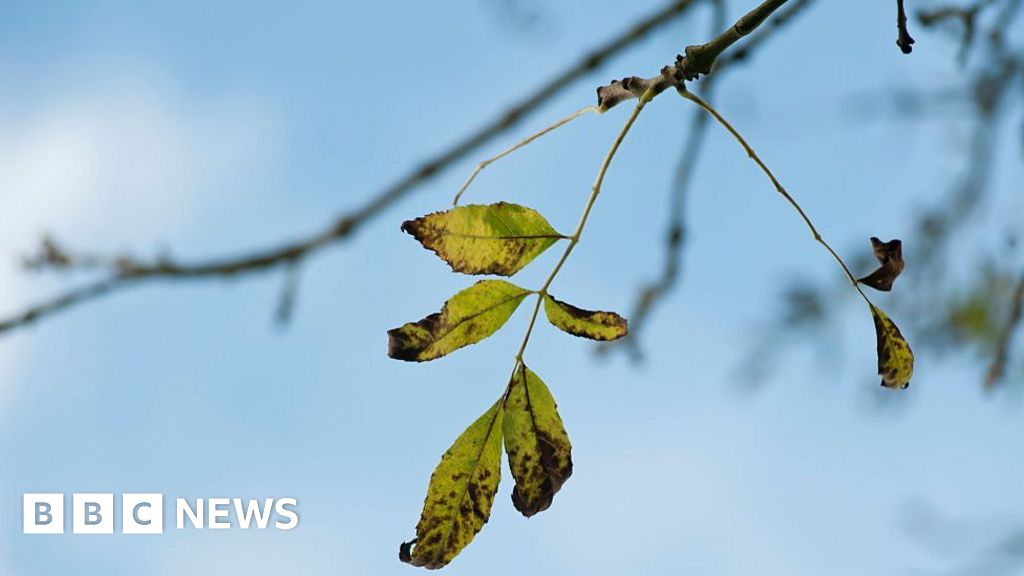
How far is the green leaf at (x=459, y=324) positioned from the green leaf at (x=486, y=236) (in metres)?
0.02

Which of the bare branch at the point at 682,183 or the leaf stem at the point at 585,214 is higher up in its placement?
the bare branch at the point at 682,183

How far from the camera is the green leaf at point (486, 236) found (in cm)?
94

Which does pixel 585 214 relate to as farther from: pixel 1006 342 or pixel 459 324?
pixel 1006 342

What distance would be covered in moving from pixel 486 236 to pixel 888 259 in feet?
1.17

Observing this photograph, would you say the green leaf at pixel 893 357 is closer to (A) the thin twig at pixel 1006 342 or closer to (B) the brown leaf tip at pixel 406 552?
(B) the brown leaf tip at pixel 406 552

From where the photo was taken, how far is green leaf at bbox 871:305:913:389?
37.8 inches

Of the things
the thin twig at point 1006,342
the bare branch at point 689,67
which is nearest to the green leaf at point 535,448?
the bare branch at point 689,67

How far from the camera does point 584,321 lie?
0.99 metres

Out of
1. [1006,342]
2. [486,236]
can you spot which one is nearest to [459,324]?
[486,236]

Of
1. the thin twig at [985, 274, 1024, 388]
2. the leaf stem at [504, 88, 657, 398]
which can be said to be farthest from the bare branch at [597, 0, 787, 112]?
the thin twig at [985, 274, 1024, 388]

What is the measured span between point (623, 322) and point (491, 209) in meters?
0.15

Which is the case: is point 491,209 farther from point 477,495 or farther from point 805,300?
point 805,300

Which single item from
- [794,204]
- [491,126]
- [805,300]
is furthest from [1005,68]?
[794,204]

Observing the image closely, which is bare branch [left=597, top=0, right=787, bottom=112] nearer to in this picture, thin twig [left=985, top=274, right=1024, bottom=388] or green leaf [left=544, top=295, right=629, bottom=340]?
green leaf [left=544, top=295, right=629, bottom=340]
